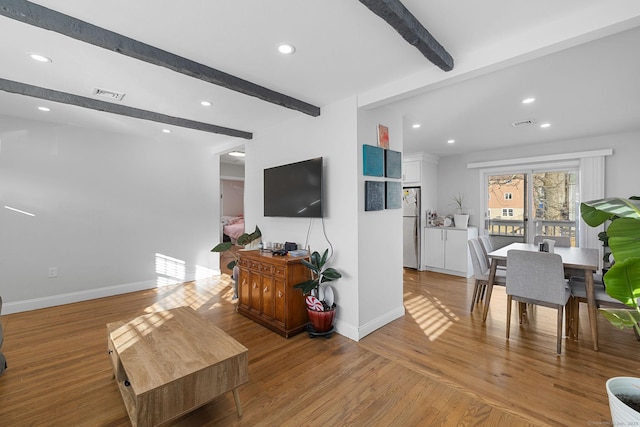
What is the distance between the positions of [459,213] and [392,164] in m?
3.46

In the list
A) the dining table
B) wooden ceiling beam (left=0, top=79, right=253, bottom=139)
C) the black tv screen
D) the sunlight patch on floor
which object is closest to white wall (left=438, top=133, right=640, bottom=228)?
the dining table

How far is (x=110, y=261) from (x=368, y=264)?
3.89m

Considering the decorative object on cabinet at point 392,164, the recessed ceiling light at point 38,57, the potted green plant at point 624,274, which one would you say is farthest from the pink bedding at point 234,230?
the potted green plant at point 624,274

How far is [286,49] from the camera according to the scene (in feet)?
6.79

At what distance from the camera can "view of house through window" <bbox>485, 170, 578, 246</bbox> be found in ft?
16.0

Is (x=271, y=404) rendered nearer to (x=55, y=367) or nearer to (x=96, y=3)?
(x=55, y=367)

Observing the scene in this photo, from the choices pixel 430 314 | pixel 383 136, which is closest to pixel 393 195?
pixel 383 136

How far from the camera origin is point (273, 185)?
3664 millimetres

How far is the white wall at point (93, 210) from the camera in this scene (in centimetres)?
363

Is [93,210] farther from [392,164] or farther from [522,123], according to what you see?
[522,123]

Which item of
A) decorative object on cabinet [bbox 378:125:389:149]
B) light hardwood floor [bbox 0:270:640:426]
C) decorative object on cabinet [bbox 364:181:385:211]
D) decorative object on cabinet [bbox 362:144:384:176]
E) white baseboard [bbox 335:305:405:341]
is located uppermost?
decorative object on cabinet [bbox 378:125:389:149]

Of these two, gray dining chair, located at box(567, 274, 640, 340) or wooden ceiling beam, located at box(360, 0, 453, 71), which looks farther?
gray dining chair, located at box(567, 274, 640, 340)

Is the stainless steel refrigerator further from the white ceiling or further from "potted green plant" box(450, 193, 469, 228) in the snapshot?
the white ceiling

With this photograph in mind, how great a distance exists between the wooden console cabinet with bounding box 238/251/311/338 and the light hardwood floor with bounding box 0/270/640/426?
14 centimetres
